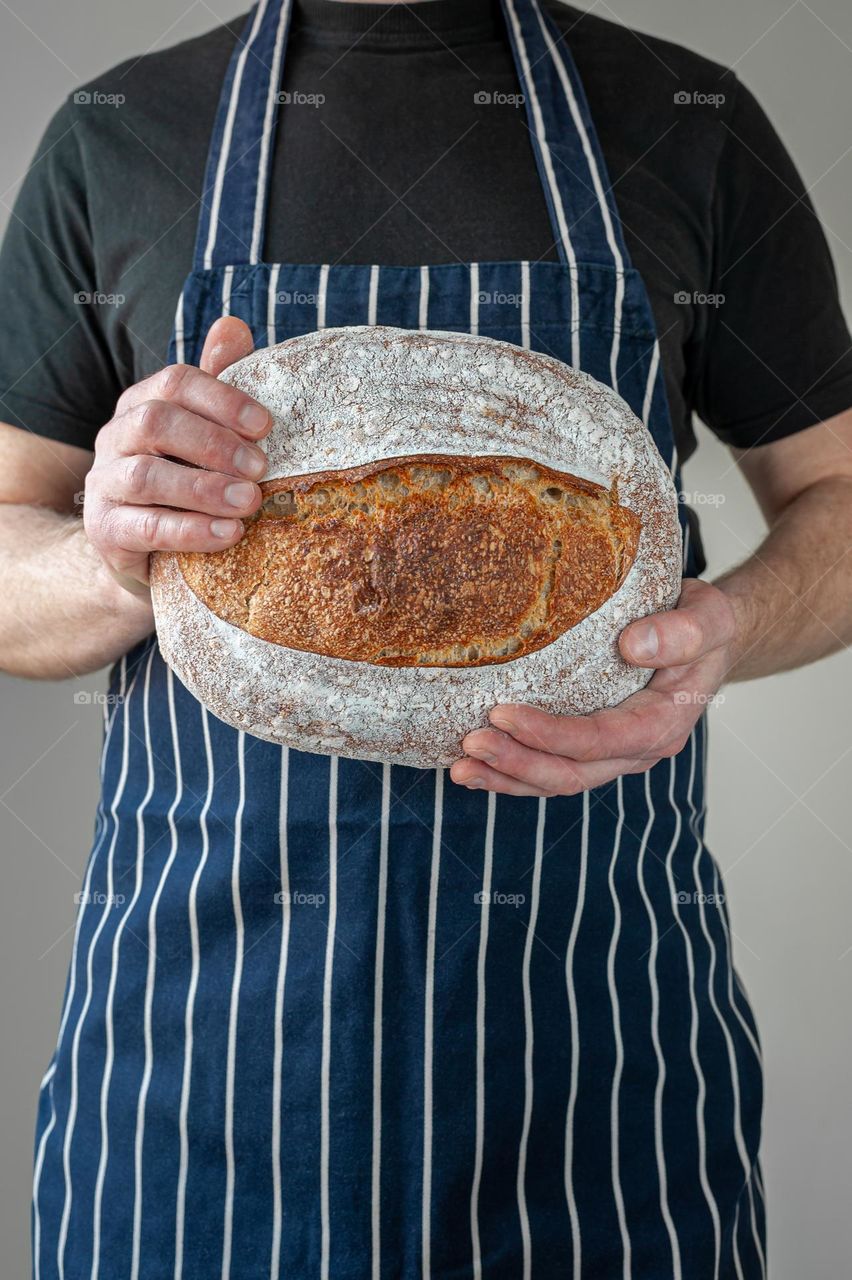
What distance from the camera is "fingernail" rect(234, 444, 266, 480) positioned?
962mm

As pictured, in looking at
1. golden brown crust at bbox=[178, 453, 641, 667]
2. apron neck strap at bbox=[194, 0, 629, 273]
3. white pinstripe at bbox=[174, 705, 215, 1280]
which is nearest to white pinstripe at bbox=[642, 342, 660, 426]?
apron neck strap at bbox=[194, 0, 629, 273]

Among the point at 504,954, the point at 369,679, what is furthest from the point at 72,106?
the point at 504,954

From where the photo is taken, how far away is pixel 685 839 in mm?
1363

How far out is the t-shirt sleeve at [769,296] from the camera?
1423 mm

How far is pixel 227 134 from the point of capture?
4.40 ft

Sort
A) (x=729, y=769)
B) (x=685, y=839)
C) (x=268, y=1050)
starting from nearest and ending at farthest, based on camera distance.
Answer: (x=268, y=1050)
(x=685, y=839)
(x=729, y=769)

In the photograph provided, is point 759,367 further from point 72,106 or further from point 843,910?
point 843,910

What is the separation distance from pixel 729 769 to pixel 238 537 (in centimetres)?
158

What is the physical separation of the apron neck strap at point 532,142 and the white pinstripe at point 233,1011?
622 millimetres

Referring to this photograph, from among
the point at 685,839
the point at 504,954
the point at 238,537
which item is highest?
the point at 238,537

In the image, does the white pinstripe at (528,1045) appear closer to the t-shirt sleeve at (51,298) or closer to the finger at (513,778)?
the finger at (513,778)

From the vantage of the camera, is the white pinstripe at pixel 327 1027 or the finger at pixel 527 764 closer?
the finger at pixel 527 764

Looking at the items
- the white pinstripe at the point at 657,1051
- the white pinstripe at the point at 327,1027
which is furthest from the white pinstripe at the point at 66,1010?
the white pinstripe at the point at 657,1051

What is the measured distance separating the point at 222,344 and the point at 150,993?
750mm
